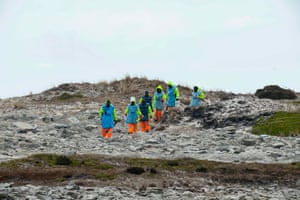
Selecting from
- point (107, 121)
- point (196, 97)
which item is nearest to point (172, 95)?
point (196, 97)

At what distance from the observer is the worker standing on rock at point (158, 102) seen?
4050 centimetres

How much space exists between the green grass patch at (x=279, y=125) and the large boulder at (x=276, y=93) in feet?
49.8

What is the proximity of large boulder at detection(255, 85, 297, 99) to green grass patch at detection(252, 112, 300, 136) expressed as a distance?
1518cm

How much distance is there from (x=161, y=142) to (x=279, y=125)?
22.0 ft

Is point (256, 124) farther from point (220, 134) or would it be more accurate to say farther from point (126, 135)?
point (126, 135)

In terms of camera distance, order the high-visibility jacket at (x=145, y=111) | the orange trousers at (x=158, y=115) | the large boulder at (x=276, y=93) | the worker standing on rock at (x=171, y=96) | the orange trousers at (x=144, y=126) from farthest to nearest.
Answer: the large boulder at (x=276, y=93)
the worker standing on rock at (x=171, y=96)
the orange trousers at (x=158, y=115)
the orange trousers at (x=144, y=126)
the high-visibility jacket at (x=145, y=111)

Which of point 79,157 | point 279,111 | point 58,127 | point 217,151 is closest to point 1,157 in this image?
point 79,157

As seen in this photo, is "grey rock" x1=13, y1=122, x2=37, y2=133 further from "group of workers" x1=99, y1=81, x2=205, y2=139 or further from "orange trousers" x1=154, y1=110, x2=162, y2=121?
"orange trousers" x1=154, y1=110, x2=162, y2=121

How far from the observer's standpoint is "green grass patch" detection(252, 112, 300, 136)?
31522mm

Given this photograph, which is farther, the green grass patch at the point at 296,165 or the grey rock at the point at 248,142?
the grey rock at the point at 248,142

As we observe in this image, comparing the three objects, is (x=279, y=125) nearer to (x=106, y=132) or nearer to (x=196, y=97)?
(x=106, y=132)

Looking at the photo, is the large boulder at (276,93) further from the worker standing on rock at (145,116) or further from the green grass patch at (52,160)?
the green grass patch at (52,160)

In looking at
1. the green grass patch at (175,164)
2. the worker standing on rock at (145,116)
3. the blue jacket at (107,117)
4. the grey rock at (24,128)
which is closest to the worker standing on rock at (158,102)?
the worker standing on rock at (145,116)

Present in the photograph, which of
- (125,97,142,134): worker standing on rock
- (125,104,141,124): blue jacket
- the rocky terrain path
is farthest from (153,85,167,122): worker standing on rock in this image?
(125,104,141,124): blue jacket
